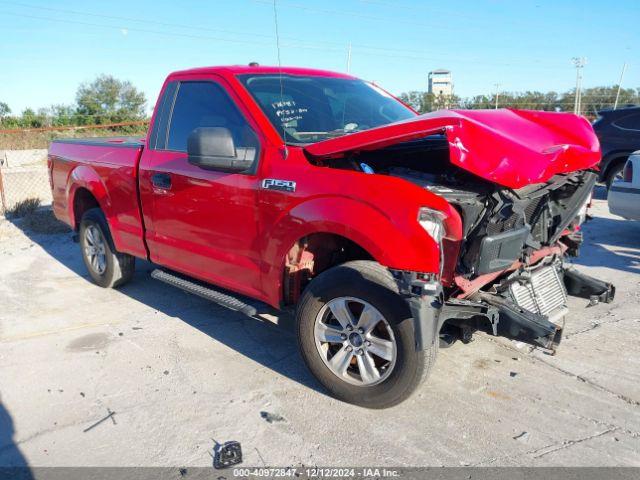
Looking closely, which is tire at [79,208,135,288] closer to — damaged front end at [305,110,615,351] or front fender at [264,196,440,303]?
front fender at [264,196,440,303]

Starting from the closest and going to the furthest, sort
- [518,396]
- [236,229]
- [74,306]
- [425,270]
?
[425,270] → [518,396] → [236,229] → [74,306]

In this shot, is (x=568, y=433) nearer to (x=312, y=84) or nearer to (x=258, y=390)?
(x=258, y=390)

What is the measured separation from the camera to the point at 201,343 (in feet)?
13.9

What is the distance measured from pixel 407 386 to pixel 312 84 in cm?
248

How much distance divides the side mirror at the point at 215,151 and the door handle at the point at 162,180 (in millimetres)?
713

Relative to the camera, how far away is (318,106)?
4.04 metres

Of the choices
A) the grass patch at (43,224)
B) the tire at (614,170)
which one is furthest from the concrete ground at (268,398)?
the tire at (614,170)

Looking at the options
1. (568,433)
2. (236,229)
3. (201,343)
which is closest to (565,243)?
(568,433)

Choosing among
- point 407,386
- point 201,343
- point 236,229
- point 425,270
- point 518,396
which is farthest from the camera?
point 201,343

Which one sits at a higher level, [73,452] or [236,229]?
[236,229]

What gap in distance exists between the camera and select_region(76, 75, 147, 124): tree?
3000 cm

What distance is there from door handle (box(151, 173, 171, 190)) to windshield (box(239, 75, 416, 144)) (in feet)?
3.24

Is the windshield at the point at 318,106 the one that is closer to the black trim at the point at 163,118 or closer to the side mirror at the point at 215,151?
the side mirror at the point at 215,151

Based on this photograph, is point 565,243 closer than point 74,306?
Yes
